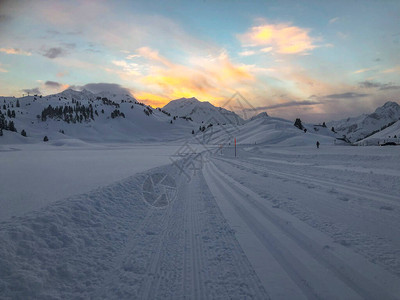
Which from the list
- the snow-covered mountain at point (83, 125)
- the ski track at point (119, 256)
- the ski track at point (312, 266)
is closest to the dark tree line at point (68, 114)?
the snow-covered mountain at point (83, 125)

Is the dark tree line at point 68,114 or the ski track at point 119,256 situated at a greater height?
the dark tree line at point 68,114

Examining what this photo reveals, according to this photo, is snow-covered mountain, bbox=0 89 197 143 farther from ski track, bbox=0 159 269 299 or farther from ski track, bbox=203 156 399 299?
ski track, bbox=203 156 399 299

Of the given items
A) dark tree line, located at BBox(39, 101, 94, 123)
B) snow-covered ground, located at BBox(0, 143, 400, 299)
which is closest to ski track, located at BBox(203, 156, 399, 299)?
snow-covered ground, located at BBox(0, 143, 400, 299)

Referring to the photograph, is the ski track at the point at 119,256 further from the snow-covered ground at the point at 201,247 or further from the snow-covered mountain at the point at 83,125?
the snow-covered mountain at the point at 83,125

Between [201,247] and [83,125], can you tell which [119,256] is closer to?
[201,247]

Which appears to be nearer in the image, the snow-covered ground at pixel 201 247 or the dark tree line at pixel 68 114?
the snow-covered ground at pixel 201 247

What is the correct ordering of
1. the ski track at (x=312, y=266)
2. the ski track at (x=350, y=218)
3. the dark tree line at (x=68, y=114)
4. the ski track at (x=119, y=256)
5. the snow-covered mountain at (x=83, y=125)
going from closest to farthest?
the ski track at (x=312, y=266), the ski track at (x=119, y=256), the ski track at (x=350, y=218), the snow-covered mountain at (x=83, y=125), the dark tree line at (x=68, y=114)

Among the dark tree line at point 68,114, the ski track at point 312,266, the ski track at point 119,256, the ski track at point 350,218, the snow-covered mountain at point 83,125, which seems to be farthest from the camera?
the dark tree line at point 68,114

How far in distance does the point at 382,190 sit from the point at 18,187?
1699 cm

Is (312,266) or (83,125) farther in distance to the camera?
(83,125)

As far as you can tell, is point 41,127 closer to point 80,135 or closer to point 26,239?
point 80,135

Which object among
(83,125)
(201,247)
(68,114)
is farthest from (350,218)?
(68,114)

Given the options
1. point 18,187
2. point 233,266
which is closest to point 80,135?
point 18,187

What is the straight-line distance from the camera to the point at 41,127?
155875 mm
